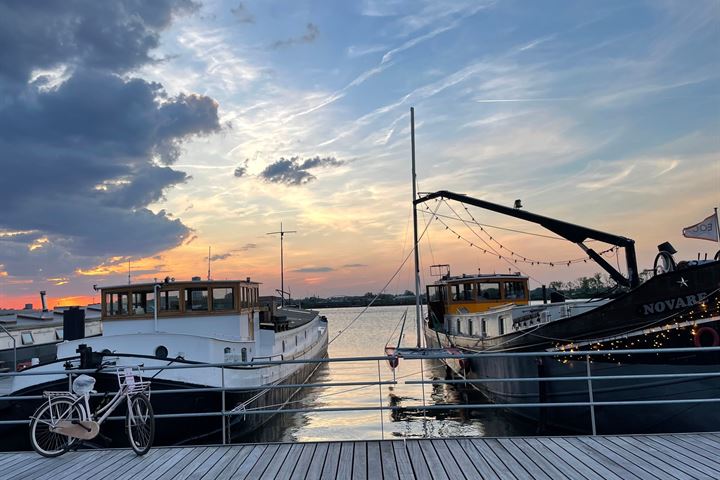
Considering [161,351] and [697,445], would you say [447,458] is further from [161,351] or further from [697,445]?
[161,351]

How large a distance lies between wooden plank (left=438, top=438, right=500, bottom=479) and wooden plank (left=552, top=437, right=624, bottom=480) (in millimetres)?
1016

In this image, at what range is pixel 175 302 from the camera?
1775 cm

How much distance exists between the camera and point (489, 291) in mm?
26844

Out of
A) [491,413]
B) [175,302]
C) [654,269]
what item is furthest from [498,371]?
[175,302]

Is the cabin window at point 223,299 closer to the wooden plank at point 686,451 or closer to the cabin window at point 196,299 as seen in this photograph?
the cabin window at point 196,299

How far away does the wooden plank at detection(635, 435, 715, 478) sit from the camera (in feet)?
18.9

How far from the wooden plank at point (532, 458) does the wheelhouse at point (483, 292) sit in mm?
19086

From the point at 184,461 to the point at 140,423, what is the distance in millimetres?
957

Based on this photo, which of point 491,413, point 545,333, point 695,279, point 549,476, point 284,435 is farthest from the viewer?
point 491,413

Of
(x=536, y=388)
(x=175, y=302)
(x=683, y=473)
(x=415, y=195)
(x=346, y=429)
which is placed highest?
(x=415, y=195)

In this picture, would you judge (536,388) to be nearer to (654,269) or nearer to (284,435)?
(654,269)

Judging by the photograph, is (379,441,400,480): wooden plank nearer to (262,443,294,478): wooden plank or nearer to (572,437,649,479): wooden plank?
(262,443,294,478): wooden plank

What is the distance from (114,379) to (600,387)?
1185 centimetres

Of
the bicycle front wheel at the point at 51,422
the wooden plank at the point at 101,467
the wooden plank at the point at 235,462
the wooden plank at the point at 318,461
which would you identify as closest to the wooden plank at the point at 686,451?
the wooden plank at the point at 318,461
